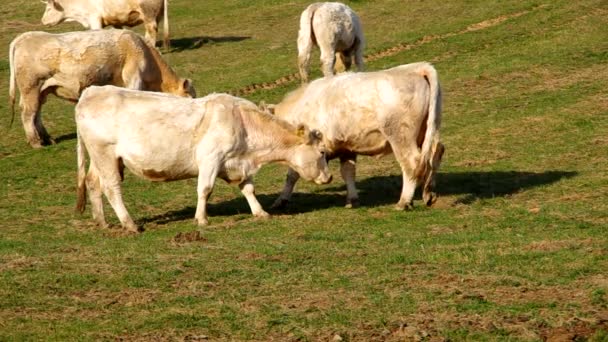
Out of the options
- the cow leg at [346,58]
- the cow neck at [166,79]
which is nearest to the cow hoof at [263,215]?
the cow neck at [166,79]

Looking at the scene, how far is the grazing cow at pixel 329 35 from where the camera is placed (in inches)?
1093

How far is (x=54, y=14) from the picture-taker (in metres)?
34.4

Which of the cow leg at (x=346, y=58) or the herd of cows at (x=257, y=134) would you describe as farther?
the cow leg at (x=346, y=58)

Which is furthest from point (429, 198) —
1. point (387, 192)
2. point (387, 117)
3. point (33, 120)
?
point (33, 120)

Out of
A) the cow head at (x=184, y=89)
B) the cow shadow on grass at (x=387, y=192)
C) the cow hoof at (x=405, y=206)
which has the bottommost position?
the cow shadow on grass at (x=387, y=192)

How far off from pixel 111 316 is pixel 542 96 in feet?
51.7

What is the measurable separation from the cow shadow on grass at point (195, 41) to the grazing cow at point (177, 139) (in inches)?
661

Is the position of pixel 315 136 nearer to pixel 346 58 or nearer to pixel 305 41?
pixel 305 41

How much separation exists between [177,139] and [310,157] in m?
1.94

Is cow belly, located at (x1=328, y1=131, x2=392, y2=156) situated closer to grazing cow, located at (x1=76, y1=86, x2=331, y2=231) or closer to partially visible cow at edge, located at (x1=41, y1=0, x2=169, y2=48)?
grazing cow, located at (x1=76, y1=86, x2=331, y2=231)

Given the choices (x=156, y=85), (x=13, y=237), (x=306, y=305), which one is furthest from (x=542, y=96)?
(x=306, y=305)

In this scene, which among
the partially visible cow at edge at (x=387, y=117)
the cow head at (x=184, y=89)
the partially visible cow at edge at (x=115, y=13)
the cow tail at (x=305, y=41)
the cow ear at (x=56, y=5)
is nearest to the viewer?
the partially visible cow at edge at (x=387, y=117)

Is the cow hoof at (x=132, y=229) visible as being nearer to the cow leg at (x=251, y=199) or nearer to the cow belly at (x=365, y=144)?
the cow leg at (x=251, y=199)

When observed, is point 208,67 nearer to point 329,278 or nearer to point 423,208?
point 423,208
